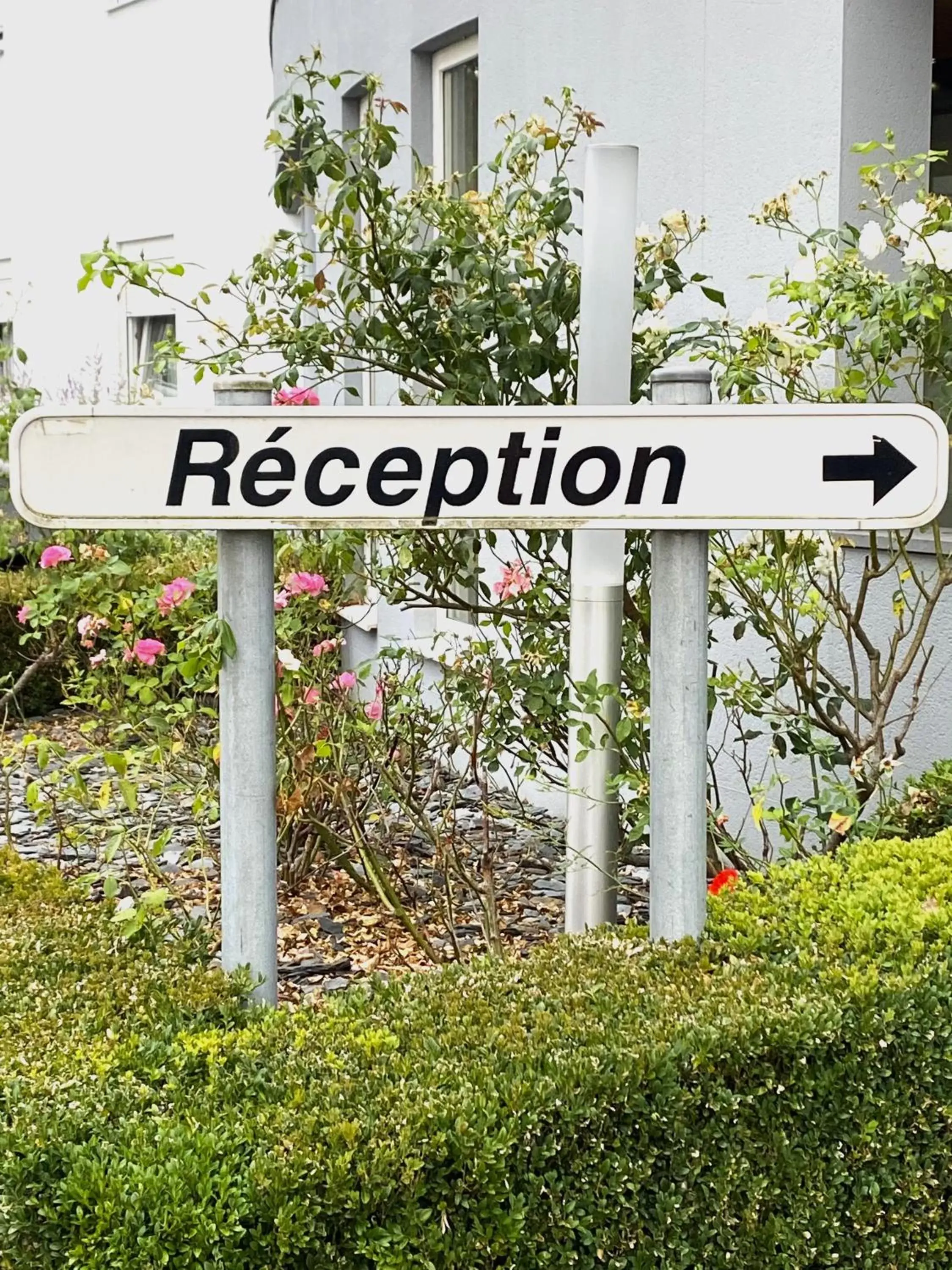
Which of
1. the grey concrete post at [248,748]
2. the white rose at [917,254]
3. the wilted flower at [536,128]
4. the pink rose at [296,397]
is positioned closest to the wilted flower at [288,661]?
the pink rose at [296,397]

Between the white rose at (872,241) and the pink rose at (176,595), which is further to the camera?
the pink rose at (176,595)

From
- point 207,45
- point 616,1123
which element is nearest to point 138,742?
point 616,1123

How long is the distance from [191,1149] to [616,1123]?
2.14 feet

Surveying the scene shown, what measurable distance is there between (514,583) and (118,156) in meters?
10.4

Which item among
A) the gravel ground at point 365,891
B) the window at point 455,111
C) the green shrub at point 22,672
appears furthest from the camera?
the green shrub at point 22,672

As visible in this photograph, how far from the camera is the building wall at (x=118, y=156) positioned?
1158cm

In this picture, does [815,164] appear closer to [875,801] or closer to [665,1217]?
[875,801]

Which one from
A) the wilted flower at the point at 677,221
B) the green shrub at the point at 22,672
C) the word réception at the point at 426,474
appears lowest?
the green shrub at the point at 22,672

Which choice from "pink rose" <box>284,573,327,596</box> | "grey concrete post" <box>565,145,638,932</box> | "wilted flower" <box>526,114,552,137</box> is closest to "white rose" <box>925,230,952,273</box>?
"grey concrete post" <box>565,145,638,932</box>

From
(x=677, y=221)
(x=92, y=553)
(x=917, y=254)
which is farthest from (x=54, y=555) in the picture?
(x=917, y=254)

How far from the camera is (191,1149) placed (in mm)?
2170

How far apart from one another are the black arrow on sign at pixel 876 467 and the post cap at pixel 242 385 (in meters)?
1.00

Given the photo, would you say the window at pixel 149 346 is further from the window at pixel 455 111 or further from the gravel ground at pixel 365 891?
the gravel ground at pixel 365 891

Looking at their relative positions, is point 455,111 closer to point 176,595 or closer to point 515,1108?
point 176,595
